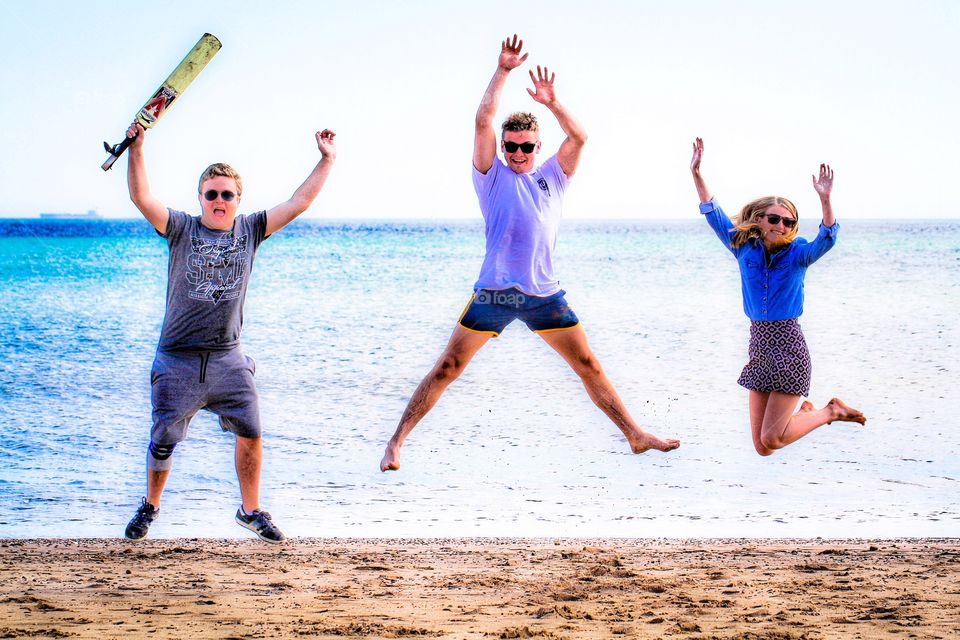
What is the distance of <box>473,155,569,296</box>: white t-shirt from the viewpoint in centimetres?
630

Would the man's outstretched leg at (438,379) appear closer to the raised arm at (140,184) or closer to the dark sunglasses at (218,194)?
the dark sunglasses at (218,194)

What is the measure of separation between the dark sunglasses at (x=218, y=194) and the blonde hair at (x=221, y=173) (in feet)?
0.18

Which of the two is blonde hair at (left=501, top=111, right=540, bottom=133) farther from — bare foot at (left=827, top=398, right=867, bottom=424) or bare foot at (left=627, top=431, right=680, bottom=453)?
bare foot at (left=827, top=398, right=867, bottom=424)

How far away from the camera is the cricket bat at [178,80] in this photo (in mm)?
5766

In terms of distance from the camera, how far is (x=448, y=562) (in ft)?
25.7

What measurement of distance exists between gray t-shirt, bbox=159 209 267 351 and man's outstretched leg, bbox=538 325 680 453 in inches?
71.5

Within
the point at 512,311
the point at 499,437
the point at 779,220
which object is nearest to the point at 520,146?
the point at 512,311

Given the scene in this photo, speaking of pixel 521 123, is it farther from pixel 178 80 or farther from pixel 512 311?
pixel 178 80

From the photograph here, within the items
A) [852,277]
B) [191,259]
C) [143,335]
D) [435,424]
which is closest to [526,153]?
[191,259]

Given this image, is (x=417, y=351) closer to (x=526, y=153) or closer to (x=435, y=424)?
(x=435, y=424)

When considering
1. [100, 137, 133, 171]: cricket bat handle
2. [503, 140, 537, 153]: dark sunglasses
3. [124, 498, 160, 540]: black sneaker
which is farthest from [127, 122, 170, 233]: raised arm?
[503, 140, 537, 153]: dark sunglasses

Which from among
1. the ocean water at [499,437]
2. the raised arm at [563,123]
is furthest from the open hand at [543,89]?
the ocean water at [499,437]

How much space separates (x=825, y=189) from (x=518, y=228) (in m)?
1.75

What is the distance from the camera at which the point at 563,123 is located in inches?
249
